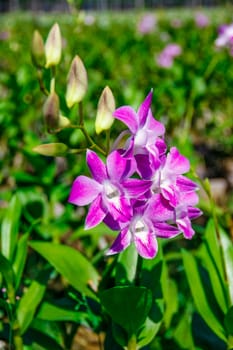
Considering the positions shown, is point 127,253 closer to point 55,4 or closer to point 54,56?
point 54,56

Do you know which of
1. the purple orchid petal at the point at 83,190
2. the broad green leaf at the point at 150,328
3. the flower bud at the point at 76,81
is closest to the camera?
the purple orchid petal at the point at 83,190

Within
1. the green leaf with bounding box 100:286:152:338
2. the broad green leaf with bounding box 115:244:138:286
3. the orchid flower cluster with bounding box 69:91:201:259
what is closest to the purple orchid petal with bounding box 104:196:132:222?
the orchid flower cluster with bounding box 69:91:201:259

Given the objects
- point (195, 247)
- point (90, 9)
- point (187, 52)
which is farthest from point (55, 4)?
point (195, 247)

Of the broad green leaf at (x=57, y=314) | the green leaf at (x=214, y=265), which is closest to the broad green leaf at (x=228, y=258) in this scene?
the green leaf at (x=214, y=265)

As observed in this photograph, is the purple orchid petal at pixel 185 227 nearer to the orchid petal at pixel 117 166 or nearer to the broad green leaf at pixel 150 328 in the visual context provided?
the orchid petal at pixel 117 166

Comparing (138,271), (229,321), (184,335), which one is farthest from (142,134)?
(184,335)

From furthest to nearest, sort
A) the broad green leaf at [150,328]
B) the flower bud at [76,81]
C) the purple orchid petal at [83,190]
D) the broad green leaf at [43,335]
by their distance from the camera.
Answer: the broad green leaf at [43,335] → the broad green leaf at [150,328] → the flower bud at [76,81] → the purple orchid petal at [83,190]

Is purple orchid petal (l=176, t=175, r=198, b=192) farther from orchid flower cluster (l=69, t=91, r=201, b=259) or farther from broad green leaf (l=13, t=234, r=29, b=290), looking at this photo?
broad green leaf (l=13, t=234, r=29, b=290)
